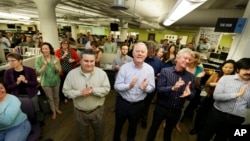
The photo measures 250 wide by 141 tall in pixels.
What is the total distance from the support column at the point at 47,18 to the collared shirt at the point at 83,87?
3237 millimetres

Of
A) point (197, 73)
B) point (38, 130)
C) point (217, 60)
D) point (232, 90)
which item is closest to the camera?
point (232, 90)

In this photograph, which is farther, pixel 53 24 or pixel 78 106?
pixel 53 24

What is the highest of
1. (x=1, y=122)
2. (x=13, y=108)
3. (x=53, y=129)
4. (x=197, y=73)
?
(x=197, y=73)

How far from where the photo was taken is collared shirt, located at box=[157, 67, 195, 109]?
161cm

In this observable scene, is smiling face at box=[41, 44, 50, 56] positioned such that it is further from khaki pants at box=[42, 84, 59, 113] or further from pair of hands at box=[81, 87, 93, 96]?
pair of hands at box=[81, 87, 93, 96]

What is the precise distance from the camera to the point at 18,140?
147 cm

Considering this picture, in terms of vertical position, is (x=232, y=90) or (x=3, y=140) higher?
(x=232, y=90)

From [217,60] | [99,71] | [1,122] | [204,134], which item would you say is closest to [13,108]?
[1,122]

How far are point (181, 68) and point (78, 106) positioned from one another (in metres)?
1.31

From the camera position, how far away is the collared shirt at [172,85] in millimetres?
1605

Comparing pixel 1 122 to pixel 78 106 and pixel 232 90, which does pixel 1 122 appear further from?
pixel 232 90

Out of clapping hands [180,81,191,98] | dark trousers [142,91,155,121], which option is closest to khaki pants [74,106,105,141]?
dark trousers [142,91,155,121]

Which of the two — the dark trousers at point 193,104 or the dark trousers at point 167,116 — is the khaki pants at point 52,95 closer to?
the dark trousers at point 167,116

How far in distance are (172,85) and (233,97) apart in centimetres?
67
